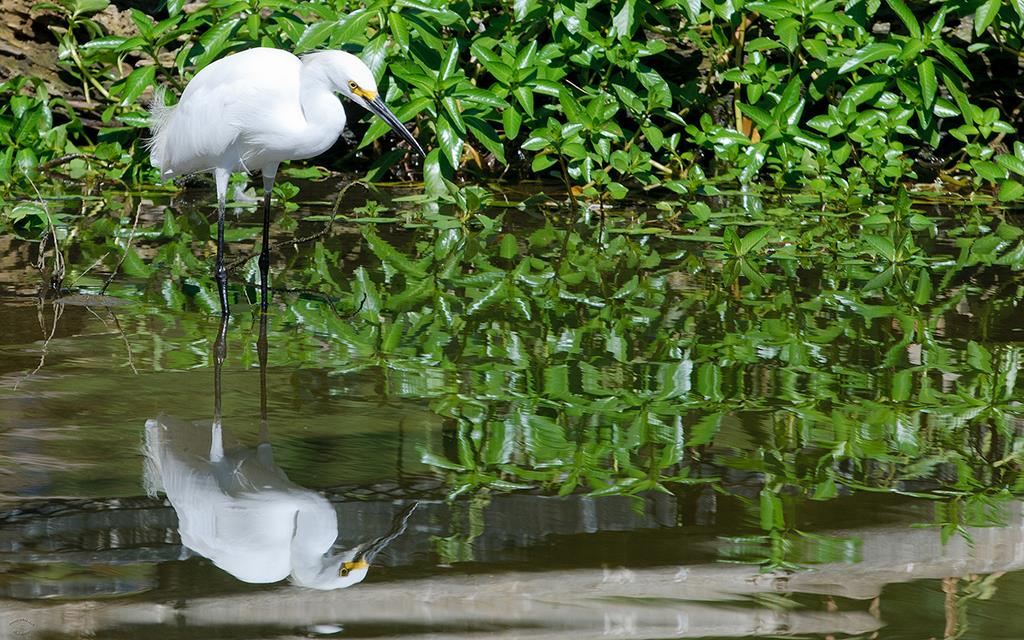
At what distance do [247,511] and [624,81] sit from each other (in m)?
4.87

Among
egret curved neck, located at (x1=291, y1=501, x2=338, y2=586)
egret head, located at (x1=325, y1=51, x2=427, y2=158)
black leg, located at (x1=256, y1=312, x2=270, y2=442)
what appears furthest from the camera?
egret head, located at (x1=325, y1=51, x2=427, y2=158)

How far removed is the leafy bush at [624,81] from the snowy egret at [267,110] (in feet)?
5.21

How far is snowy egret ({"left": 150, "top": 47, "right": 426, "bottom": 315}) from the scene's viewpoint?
4488mm

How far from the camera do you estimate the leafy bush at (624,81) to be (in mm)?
6684

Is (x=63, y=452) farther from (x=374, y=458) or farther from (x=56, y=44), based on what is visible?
(x=56, y=44)

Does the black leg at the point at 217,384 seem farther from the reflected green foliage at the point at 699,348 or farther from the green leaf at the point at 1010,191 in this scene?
the green leaf at the point at 1010,191

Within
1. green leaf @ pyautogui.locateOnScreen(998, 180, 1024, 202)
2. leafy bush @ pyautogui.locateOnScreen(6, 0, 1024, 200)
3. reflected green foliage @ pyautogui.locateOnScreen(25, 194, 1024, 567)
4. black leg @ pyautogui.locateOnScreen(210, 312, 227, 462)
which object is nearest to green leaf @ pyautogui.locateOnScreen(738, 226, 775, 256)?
reflected green foliage @ pyautogui.locateOnScreen(25, 194, 1024, 567)

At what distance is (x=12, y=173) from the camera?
6789 mm

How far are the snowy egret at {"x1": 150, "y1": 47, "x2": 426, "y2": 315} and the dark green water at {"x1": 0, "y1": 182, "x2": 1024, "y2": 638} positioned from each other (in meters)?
0.55

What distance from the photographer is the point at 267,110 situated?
4559 mm

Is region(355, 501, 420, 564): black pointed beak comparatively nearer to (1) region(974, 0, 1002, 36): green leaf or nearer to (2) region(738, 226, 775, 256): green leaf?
(2) region(738, 226, 775, 256): green leaf

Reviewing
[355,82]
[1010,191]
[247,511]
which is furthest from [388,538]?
[1010,191]

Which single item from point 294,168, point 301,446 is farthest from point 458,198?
point 301,446

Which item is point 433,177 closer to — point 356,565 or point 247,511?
point 247,511
